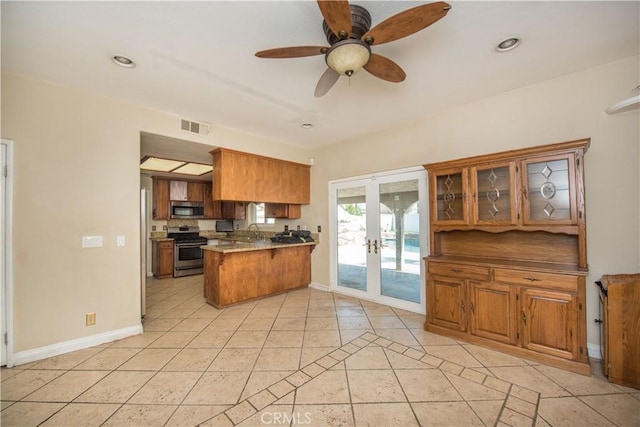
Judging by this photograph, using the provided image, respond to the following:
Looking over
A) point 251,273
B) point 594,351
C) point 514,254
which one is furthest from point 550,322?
point 251,273

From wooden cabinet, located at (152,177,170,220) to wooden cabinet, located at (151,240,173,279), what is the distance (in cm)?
69

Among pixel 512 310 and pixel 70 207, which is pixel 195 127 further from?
pixel 512 310

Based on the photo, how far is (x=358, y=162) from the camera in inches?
175

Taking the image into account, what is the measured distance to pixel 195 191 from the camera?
684 cm

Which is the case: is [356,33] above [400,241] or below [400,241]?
above

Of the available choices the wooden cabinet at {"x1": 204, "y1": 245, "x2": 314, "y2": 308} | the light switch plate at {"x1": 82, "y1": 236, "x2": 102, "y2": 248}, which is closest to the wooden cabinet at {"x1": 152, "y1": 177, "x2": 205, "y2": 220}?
the wooden cabinet at {"x1": 204, "y1": 245, "x2": 314, "y2": 308}

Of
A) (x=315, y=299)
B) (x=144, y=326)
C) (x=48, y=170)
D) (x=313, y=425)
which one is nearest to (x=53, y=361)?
(x=144, y=326)

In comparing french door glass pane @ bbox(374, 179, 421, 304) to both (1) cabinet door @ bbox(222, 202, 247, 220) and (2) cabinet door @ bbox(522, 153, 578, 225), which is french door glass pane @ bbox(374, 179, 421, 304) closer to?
(2) cabinet door @ bbox(522, 153, 578, 225)

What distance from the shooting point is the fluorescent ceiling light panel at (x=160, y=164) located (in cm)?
495

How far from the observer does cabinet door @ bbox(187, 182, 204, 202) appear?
6.73m

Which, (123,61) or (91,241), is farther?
(91,241)

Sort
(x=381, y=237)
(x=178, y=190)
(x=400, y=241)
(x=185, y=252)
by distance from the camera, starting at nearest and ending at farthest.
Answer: (x=400, y=241) < (x=381, y=237) < (x=185, y=252) < (x=178, y=190)

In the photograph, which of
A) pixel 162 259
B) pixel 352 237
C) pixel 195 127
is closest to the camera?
pixel 195 127

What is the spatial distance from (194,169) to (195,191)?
1209 mm
